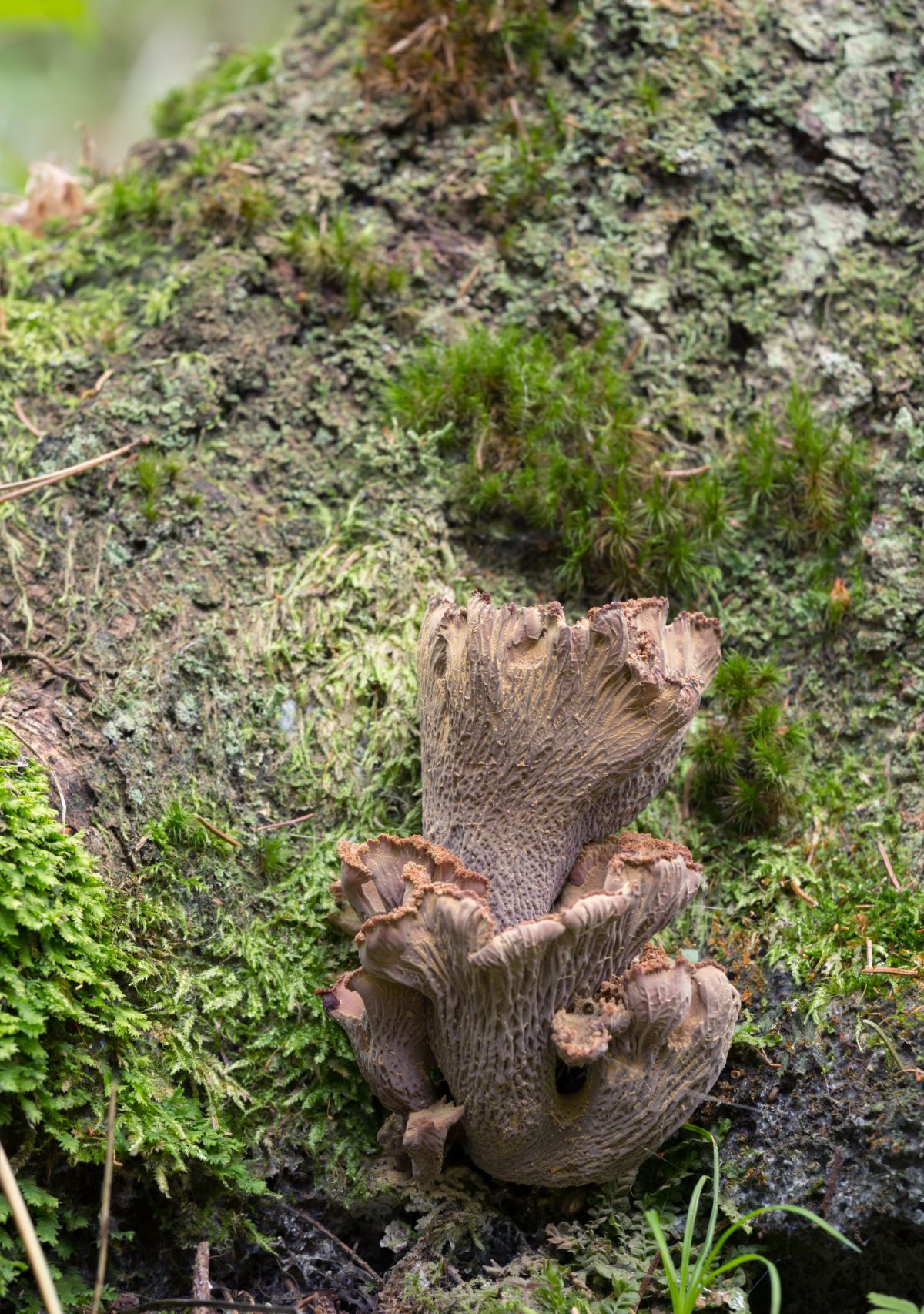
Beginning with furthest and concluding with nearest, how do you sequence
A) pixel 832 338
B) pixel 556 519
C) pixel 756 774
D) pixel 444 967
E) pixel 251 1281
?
1. pixel 832 338
2. pixel 556 519
3. pixel 756 774
4. pixel 251 1281
5. pixel 444 967

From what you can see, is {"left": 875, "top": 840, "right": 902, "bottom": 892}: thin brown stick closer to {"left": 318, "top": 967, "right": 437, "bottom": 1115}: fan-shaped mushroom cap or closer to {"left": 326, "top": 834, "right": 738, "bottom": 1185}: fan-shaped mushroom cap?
{"left": 326, "top": 834, "right": 738, "bottom": 1185}: fan-shaped mushroom cap

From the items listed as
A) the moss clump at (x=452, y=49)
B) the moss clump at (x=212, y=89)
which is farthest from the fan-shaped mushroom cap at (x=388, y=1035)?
the moss clump at (x=212, y=89)

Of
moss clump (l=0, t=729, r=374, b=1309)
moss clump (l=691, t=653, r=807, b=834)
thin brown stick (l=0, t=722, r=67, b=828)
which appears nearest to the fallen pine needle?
moss clump (l=691, t=653, r=807, b=834)

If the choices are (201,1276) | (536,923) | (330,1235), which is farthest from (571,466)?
(201,1276)

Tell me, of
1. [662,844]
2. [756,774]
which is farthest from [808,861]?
[662,844]

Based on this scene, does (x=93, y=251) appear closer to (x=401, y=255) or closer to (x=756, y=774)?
(x=401, y=255)
